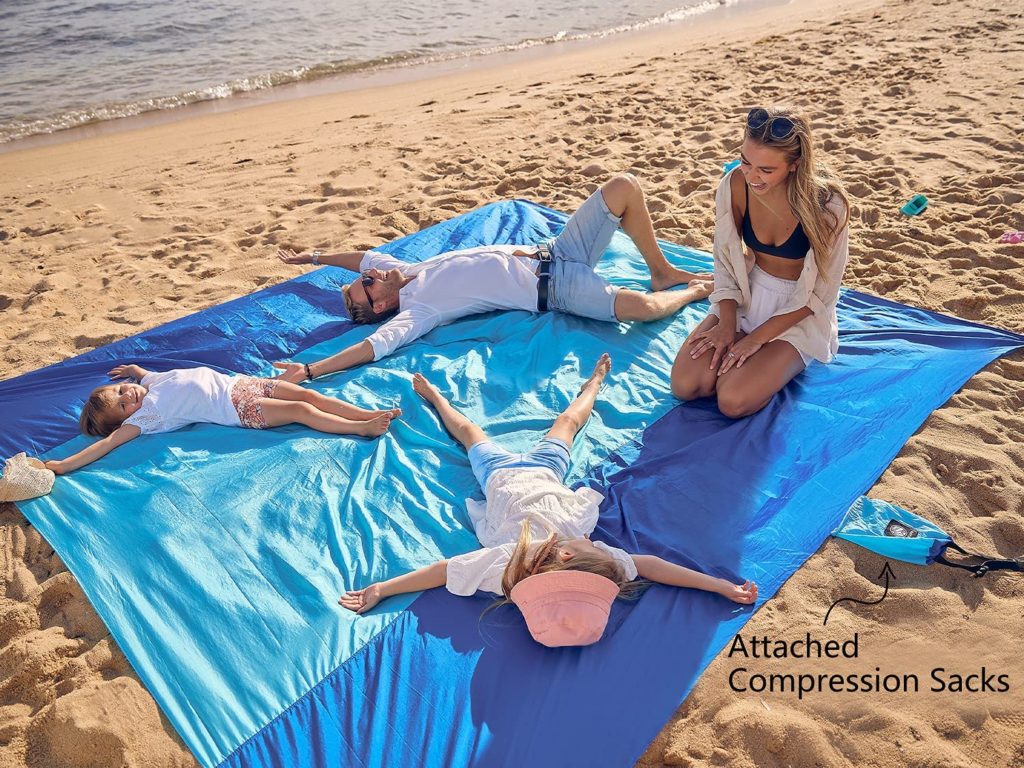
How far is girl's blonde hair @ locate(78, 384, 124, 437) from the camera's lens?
420cm

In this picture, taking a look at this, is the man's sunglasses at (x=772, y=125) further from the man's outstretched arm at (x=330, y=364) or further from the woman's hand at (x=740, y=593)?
the man's outstretched arm at (x=330, y=364)

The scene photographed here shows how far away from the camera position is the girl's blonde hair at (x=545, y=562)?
300 centimetres

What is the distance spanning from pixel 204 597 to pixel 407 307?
7.41 ft

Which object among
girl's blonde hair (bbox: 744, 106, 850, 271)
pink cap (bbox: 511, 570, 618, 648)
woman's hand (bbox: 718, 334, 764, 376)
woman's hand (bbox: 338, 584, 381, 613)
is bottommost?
woman's hand (bbox: 338, 584, 381, 613)

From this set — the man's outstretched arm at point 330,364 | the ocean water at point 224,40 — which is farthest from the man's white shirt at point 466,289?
the ocean water at point 224,40

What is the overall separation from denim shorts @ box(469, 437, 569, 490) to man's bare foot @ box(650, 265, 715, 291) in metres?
1.86

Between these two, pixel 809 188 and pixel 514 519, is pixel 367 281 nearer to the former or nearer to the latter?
pixel 514 519

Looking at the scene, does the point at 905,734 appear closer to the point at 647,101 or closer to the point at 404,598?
the point at 404,598

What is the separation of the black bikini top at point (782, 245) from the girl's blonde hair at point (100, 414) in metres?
3.40

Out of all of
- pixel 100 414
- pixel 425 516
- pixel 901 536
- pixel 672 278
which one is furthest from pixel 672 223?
pixel 100 414

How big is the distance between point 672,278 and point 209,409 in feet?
9.68

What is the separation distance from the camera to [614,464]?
3.98 m

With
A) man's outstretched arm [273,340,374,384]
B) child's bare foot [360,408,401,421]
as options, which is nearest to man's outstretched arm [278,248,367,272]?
man's outstretched arm [273,340,374,384]

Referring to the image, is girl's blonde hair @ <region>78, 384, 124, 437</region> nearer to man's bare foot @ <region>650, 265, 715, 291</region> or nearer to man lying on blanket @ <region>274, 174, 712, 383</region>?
man lying on blanket @ <region>274, 174, 712, 383</region>
